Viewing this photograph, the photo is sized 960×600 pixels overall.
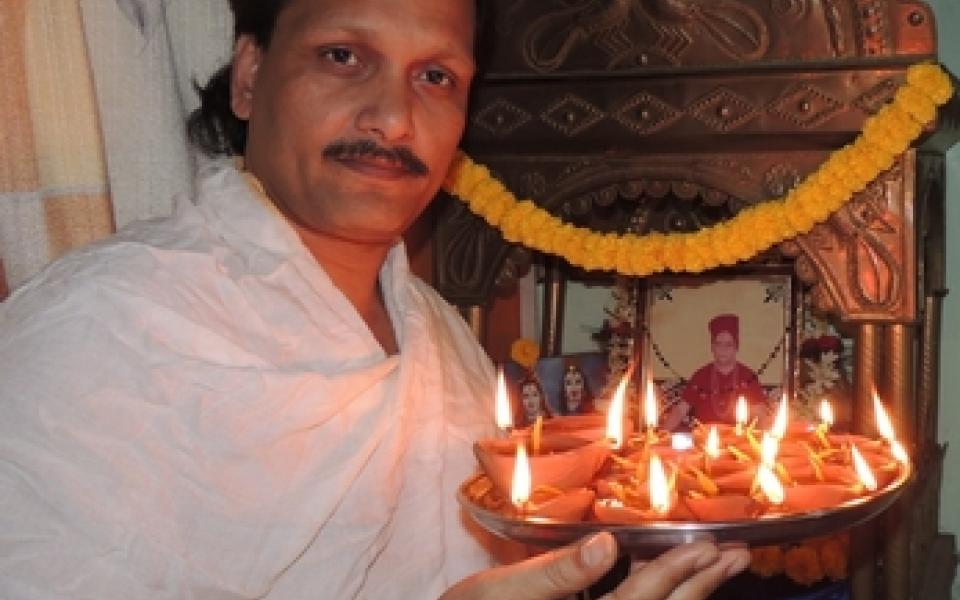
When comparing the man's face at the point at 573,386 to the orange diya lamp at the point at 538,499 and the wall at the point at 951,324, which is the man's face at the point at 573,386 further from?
Answer: the orange diya lamp at the point at 538,499

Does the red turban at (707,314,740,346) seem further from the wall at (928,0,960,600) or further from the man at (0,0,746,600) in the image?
the man at (0,0,746,600)

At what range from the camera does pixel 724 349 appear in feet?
6.91

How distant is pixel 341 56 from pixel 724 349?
96 centimetres

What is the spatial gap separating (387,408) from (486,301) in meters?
0.58

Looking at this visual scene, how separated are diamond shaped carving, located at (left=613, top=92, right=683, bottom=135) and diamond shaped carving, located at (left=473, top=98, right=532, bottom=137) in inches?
6.3

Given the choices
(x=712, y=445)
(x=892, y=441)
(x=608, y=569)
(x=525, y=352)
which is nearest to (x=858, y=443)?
(x=892, y=441)

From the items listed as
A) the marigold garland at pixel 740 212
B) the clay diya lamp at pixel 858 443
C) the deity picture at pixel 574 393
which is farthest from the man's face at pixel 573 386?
the clay diya lamp at pixel 858 443

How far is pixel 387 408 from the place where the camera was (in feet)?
4.78

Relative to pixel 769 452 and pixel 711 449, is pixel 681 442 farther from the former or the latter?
pixel 769 452

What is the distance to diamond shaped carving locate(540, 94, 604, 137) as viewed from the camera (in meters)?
1.82

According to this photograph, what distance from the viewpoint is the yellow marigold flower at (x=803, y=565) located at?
1.89 m

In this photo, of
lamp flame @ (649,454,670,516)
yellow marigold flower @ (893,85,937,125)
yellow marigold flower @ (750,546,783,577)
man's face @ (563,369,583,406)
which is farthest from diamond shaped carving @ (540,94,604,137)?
lamp flame @ (649,454,670,516)

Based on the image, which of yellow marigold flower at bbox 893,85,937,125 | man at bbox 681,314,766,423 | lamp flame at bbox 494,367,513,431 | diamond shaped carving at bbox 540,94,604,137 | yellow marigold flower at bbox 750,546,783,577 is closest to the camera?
lamp flame at bbox 494,367,513,431

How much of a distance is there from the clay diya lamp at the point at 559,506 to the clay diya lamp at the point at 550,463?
0.02 metres
